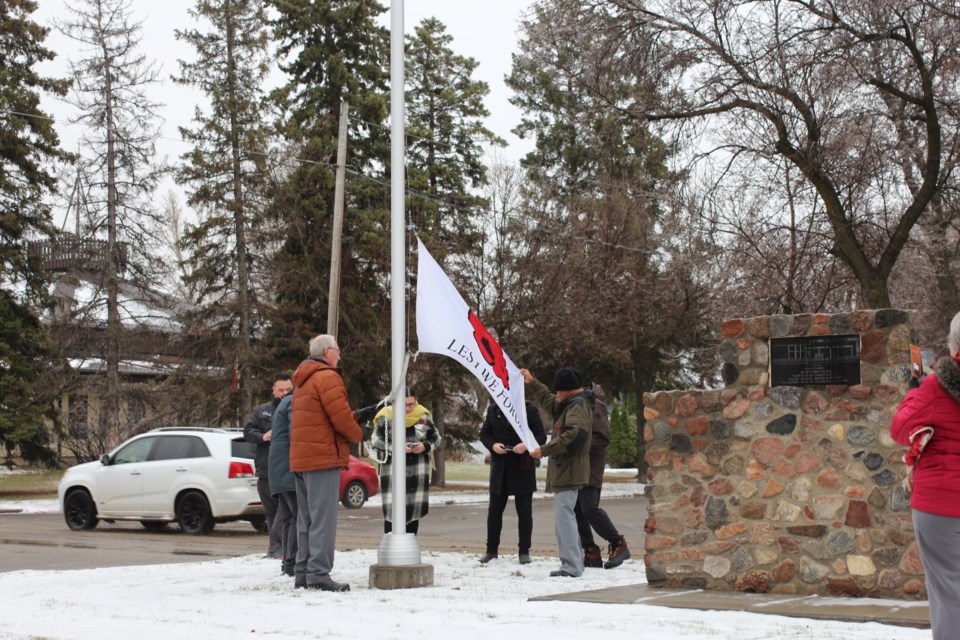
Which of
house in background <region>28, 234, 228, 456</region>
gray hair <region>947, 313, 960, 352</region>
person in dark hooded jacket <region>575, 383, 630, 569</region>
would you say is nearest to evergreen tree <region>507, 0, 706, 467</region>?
house in background <region>28, 234, 228, 456</region>

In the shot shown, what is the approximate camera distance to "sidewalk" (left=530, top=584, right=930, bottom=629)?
786cm

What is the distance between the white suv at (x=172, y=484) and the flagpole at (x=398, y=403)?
→ 815 centimetres

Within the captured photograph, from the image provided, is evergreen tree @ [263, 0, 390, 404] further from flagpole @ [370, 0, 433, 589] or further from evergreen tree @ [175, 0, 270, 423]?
flagpole @ [370, 0, 433, 589]

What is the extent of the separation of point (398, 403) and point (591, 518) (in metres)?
2.74

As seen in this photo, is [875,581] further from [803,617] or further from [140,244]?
[140,244]

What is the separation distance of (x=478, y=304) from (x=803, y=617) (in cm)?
2401

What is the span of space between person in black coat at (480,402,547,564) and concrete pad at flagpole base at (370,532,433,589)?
6.48ft

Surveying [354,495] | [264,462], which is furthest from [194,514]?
[264,462]

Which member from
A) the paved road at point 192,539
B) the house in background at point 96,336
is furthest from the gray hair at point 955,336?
the house in background at point 96,336

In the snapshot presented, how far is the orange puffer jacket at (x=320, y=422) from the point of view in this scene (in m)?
9.80

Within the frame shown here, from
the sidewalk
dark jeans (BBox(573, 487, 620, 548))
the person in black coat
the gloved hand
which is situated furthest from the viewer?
the person in black coat

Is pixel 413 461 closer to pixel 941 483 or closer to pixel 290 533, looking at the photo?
pixel 290 533

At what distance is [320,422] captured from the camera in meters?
9.88

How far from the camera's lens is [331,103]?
122 ft
